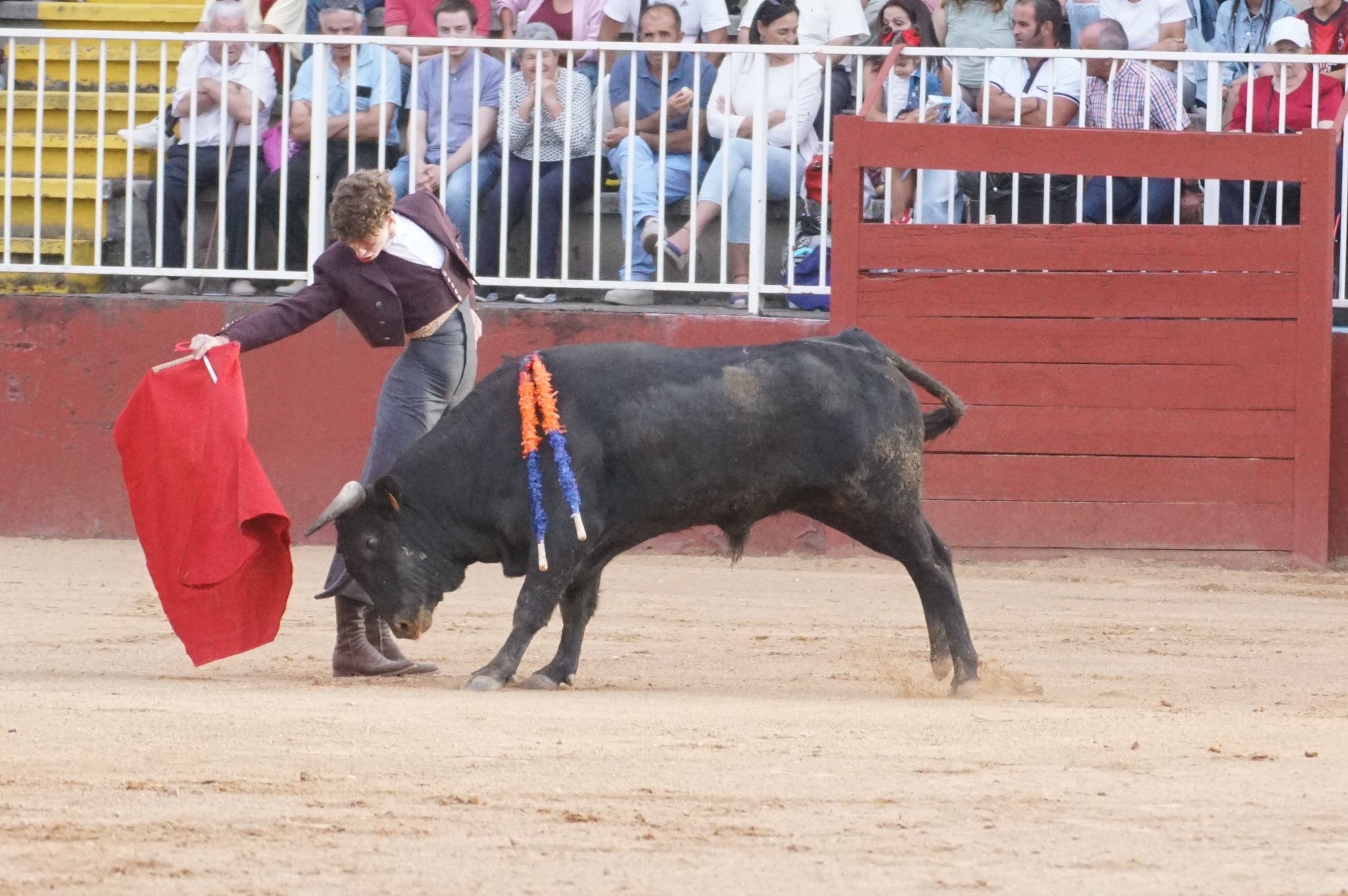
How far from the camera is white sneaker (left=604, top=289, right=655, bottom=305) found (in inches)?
379

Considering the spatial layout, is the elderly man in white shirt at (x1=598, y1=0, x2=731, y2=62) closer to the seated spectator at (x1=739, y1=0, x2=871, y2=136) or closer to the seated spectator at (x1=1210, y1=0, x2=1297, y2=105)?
the seated spectator at (x1=739, y1=0, x2=871, y2=136)

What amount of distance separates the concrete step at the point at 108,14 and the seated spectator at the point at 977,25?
4.55 metres

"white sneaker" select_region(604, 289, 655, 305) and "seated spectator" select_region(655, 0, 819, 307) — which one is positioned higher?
"seated spectator" select_region(655, 0, 819, 307)

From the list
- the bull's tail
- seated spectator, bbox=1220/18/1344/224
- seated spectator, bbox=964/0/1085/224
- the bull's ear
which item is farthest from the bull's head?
seated spectator, bbox=1220/18/1344/224

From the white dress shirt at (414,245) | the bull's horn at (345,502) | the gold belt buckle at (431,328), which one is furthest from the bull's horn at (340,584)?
the white dress shirt at (414,245)

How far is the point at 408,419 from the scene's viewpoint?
6.51 m

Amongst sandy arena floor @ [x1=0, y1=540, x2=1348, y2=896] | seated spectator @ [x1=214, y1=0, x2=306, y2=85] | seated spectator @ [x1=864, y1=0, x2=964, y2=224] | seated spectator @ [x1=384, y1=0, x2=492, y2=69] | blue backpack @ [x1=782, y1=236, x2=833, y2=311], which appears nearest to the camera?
sandy arena floor @ [x1=0, y1=540, x2=1348, y2=896]

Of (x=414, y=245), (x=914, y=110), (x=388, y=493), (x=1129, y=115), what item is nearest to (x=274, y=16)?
(x=914, y=110)

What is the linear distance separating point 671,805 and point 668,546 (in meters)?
5.39

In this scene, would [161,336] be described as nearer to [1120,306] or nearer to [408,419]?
[408,419]

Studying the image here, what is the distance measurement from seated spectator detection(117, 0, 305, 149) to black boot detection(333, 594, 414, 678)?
12.3 ft

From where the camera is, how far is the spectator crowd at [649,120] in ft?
30.7

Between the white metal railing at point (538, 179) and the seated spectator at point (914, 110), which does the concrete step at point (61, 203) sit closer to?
the white metal railing at point (538, 179)

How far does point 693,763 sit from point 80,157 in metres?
6.45
